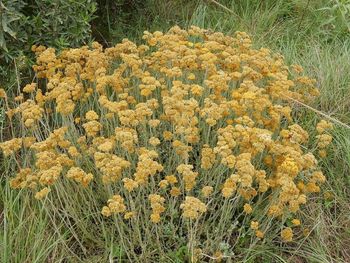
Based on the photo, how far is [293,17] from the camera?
511 cm

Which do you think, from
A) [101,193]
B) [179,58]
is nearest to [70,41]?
[179,58]

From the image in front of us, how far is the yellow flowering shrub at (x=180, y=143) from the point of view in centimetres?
231

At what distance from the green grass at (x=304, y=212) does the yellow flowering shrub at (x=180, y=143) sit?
0.50 feet

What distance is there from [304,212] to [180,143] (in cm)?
100

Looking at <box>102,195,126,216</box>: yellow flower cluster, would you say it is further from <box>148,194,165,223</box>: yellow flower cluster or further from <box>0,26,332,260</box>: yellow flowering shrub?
<box>148,194,165,223</box>: yellow flower cluster

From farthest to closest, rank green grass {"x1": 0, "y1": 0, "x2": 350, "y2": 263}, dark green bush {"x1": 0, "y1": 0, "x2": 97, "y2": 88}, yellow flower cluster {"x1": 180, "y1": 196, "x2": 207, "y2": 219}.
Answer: dark green bush {"x1": 0, "y1": 0, "x2": 97, "y2": 88} < green grass {"x1": 0, "y1": 0, "x2": 350, "y2": 263} < yellow flower cluster {"x1": 180, "y1": 196, "x2": 207, "y2": 219}

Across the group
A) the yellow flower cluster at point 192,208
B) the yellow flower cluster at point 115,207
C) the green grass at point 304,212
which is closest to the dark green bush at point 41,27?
the green grass at point 304,212

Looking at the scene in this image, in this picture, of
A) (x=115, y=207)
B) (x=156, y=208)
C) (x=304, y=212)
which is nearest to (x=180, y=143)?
(x=156, y=208)

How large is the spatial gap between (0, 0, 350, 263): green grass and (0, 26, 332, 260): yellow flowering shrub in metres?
0.15

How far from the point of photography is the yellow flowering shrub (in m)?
2.31

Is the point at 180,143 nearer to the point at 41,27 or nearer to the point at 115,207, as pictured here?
the point at 115,207

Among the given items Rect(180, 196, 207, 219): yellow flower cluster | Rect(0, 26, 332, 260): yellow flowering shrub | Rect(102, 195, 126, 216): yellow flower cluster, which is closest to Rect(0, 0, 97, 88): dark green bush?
Rect(0, 26, 332, 260): yellow flowering shrub

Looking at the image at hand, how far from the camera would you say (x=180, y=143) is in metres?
2.48

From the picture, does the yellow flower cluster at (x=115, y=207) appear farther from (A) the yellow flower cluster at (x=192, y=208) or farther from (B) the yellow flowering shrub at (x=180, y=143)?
(A) the yellow flower cluster at (x=192, y=208)
